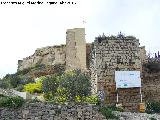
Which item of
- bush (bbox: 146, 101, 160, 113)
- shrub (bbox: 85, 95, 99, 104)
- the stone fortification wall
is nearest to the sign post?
bush (bbox: 146, 101, 160, 113)

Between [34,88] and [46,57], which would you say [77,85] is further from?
[46,57]

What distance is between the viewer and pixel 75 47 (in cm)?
4653

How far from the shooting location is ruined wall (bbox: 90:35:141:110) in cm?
2259

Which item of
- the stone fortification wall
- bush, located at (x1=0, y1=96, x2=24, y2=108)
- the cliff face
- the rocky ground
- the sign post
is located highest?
the cliff face

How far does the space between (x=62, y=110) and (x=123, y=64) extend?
17.9ft

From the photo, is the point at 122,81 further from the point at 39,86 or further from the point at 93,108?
the point at 39,86

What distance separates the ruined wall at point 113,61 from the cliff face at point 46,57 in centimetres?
2501

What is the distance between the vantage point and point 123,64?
23.1 meters

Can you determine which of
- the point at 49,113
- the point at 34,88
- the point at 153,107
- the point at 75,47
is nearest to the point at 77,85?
the point at 153,107

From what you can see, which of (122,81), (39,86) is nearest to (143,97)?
(122,81)

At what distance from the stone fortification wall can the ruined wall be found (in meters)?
3.72

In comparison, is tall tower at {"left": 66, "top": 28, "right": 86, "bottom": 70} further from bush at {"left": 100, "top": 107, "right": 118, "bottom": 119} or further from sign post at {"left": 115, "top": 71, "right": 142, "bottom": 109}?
bush at {"left": 100, "top": 107, "right": 118, "bottom": 119}

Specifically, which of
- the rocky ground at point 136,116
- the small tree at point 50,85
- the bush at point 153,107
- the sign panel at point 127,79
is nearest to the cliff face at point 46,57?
the small tree at point 50,85

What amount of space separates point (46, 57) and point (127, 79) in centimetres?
2858
